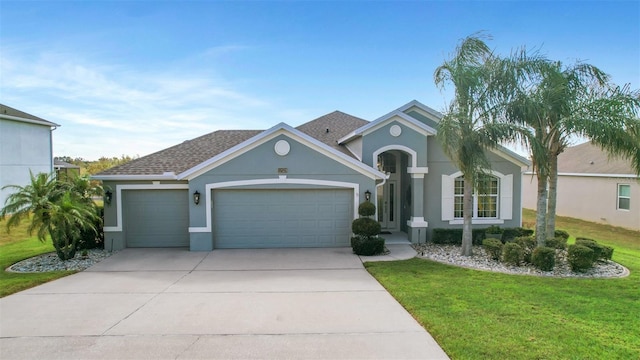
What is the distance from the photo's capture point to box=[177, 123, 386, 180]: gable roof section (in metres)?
12.5

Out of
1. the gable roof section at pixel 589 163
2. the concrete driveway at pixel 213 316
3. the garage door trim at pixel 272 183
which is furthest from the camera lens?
the gable roof section at pixel 589 163

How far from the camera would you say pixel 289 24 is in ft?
50.5

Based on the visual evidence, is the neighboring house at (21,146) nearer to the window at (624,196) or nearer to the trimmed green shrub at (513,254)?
the trimmed green shrub at (513,254)

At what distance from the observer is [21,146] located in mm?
23656

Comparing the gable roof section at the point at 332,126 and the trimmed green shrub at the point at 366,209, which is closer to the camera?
the trimmed green shrub at the point at 366,209

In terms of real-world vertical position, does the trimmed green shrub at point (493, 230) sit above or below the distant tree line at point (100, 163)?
below

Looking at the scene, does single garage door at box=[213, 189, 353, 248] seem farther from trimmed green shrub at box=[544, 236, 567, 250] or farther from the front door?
trimmed green shrub at box=[544, 236, 567, 250]

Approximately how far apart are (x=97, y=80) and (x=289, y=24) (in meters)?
8.55

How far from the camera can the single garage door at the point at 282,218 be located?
13.0m

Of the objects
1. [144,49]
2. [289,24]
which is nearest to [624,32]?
[289,24]

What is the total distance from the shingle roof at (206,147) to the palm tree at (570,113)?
6748 mm

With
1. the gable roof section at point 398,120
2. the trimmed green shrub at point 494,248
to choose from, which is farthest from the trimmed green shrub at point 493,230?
the gable roof section at point 398,120

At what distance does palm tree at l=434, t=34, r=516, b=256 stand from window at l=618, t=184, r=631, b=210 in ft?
44.5

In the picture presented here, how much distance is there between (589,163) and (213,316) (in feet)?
80.2
